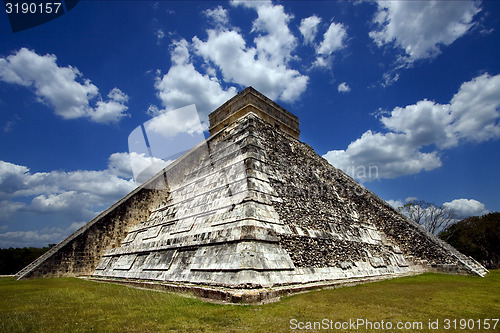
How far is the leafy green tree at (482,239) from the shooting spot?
23609mm

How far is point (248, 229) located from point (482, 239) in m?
29.0

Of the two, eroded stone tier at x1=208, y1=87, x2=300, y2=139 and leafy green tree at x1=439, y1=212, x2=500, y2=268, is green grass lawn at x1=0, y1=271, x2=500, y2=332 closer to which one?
eroded stone tier at x1=208, y1=87, x2=300, y2=139

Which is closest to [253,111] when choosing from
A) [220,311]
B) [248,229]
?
[248,229]

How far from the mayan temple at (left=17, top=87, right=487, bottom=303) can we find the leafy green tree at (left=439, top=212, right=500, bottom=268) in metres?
18.0

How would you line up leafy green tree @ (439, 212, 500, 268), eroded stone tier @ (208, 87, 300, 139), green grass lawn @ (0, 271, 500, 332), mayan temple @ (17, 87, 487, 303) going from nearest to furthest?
green grass lawn @ (0, 271, 500, 332)
mayan temple @ (17, 87, 487, 303)
eroded stone tier @ (208, 87, 300, 139)
leafy green tree @ (439, 212, 500, 268)

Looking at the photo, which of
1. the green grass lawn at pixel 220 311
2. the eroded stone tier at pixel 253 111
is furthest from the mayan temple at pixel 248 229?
the green grass lawn at pixel 220 311

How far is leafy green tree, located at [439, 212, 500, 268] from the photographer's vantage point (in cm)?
2361

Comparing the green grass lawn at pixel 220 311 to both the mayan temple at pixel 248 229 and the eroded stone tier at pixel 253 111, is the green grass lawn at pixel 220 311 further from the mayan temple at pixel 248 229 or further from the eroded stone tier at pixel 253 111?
the eroded stone tier at pixel 253 111

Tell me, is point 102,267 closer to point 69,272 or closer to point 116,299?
point 69,272

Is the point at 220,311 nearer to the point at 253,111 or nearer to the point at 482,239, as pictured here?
the point at 253,111

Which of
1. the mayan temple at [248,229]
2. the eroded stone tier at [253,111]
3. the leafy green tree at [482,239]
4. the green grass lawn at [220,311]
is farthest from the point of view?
the leafy green tree at [482,239]

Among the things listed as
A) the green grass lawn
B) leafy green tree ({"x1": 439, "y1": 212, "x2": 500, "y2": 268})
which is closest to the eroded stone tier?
the green grass lawn

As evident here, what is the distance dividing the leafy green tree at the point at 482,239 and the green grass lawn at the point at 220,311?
24.5m

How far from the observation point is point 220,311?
14.0 feet
